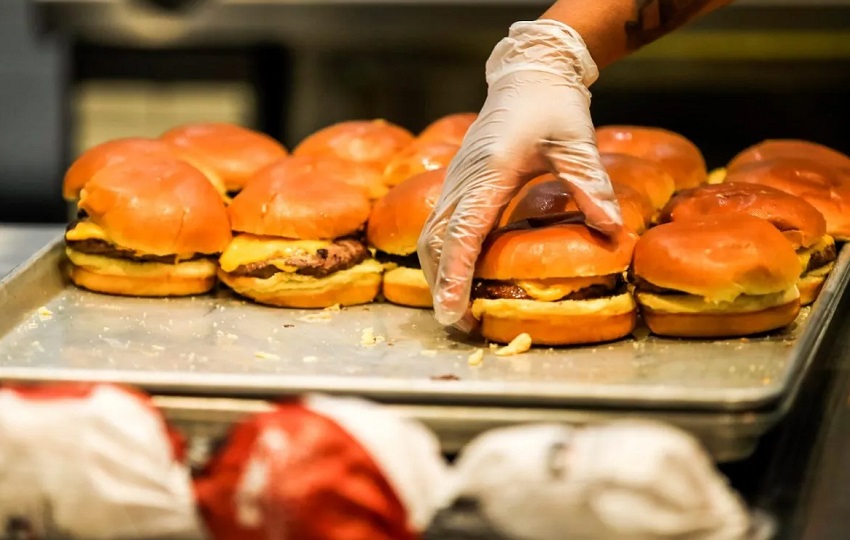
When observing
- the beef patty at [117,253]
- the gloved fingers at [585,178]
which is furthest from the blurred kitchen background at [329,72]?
the gloved fingers at [585,178]

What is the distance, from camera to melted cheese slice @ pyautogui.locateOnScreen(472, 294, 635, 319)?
2.08 m

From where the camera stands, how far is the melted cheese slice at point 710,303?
6.84ft

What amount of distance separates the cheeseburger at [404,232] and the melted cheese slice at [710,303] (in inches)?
18.8

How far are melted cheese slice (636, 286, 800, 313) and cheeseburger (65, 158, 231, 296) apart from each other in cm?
92

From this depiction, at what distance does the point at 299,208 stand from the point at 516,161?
0.55 meters

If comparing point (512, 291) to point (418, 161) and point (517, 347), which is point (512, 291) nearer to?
point (517, 347)

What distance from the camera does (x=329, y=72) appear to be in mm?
4707

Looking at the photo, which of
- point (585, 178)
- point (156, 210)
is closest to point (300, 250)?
point (156, 210)

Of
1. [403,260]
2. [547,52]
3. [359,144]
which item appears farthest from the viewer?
[359,144]

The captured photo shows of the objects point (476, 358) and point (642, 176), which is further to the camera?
point (642, 176)

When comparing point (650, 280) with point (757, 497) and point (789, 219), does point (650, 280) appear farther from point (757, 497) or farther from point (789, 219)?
point (757, 497)

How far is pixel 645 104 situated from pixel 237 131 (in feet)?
6.72

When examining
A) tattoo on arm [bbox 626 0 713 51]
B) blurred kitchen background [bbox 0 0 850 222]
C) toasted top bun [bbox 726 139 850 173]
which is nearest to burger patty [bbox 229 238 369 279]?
tattoo on arm [bbox 626 0 713 51]

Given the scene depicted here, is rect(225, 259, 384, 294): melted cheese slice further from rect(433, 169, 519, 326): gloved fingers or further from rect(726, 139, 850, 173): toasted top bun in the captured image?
rect(726, 139, 850, 173): toasted top bun
